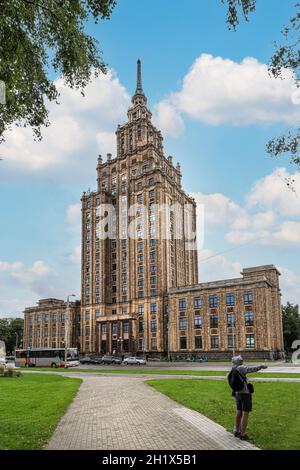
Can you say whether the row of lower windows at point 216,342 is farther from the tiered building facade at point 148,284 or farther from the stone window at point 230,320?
the stone window at point 230,320

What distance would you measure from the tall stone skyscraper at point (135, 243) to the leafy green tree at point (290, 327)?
26.3 metres

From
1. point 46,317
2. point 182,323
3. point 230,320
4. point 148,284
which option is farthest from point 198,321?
point 46,317

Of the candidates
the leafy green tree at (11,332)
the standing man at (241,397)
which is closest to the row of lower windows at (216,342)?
the leafy green tree at (11,332)

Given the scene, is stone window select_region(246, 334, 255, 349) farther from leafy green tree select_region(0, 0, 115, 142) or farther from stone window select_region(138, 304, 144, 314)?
leafy green tree select_region(0, 0, 115, 142)

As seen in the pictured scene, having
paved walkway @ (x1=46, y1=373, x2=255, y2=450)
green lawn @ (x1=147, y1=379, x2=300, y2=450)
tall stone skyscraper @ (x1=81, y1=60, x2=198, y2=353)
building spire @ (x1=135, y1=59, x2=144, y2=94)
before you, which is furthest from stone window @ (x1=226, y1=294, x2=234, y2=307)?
building spire @ (x1=135, y1=59, x2=144, y2=94)

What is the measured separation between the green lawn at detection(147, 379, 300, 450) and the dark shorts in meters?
0.70

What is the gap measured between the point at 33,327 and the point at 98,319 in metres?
34.9

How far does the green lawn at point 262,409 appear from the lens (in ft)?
32.1

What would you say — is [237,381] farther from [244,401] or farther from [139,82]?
[139,82]

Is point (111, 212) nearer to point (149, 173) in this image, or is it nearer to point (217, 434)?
point (149, 173)

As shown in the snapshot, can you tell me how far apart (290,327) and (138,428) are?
9501 centimetres

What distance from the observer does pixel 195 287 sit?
278 ft

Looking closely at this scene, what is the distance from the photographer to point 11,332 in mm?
132750

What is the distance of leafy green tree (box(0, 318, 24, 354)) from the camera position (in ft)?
422
